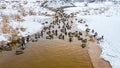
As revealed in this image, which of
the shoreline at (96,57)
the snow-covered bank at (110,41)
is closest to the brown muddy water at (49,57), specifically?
the shoreline at (96,57)

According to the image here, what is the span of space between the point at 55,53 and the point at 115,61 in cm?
522

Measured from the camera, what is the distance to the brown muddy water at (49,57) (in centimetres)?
1730

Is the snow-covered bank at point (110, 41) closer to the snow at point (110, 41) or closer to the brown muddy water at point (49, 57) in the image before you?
the snow at point (110, 41)

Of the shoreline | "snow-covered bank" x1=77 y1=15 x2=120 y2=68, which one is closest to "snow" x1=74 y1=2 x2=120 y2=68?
"snow-covered bank" x1=77 y1=15 x2=120 y2=68

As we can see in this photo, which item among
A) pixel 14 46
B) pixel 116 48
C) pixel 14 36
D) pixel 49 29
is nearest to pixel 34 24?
pixel 49 29

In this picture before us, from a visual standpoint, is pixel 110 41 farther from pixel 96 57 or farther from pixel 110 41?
pixel 96 57

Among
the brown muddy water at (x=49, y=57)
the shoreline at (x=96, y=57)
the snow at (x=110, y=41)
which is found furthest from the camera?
the snow at (x=110, y=41)

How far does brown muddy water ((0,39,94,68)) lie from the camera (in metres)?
17.3

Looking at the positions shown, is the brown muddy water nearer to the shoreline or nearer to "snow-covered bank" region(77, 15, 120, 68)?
the shoreline

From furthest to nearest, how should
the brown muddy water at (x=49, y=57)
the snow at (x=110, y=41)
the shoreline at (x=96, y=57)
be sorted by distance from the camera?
Answer: the snow at (x=110, y=41) → the shoreline at (x=96, y=57) → the brown muddy water at (x=49, y=57)

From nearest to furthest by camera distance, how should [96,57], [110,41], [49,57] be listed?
[49,57] → [96,57] → [110,41]

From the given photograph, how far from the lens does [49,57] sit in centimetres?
1873

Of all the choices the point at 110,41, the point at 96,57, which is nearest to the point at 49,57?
the point at 96,57

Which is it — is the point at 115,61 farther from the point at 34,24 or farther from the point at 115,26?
the point at 34,24
